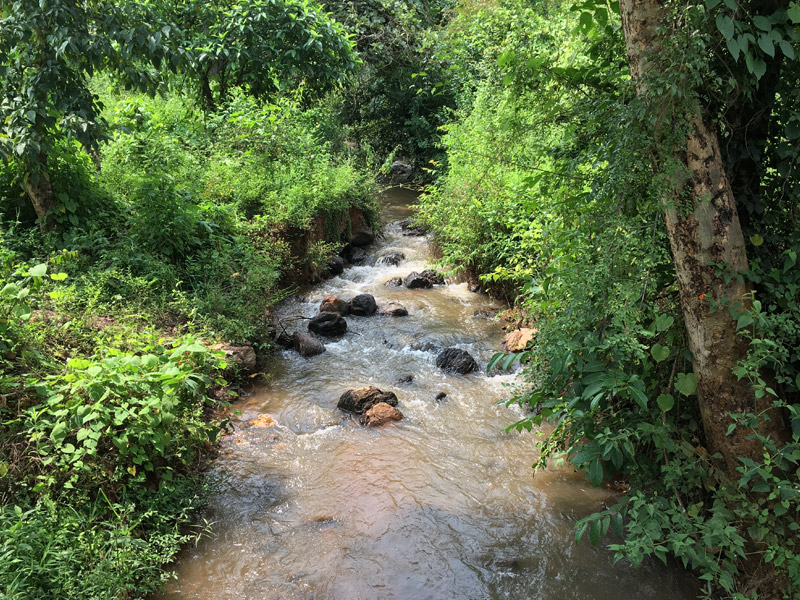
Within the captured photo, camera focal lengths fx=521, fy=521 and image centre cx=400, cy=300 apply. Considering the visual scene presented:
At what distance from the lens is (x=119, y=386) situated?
138 inches

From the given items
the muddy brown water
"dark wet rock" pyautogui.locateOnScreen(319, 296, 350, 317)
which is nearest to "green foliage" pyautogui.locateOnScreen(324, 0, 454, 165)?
"dark wet rock" pyautogui.locateOnScreen(319, 296, 350, 317)

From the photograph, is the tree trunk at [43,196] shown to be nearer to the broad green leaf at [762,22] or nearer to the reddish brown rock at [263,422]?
the reddish brown rock at [263,422]

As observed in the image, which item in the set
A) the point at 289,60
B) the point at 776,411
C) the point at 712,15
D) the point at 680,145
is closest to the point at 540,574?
the point at 776,411

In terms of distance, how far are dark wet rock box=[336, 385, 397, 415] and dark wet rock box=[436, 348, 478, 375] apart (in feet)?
3.53

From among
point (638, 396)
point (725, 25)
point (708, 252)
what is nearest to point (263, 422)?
point (638, 396)

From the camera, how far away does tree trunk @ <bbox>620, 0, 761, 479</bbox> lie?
8.45 ft

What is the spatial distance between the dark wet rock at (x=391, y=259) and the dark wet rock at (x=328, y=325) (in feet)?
10.5

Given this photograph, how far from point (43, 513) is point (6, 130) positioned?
376 cm

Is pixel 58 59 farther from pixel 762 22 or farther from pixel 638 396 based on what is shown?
pixel 638 396

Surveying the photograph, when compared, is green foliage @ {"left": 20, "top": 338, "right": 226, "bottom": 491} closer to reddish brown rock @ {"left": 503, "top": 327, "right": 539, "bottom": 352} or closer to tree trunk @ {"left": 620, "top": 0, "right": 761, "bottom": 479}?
tree trunk @ {"left": 620, "top": 0, "right": 761, "bottom": 479}

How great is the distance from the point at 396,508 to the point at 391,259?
22.5 ft

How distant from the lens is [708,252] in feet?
8.68

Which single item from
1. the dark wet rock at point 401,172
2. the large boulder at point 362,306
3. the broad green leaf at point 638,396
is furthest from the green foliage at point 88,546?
the dark wet rock at point 401,172

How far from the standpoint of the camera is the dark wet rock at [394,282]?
9.45 meters
